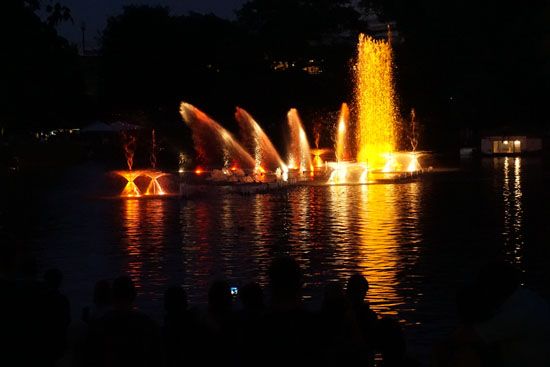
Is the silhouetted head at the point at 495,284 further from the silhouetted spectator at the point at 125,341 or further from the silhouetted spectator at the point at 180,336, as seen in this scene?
the silhouetted spectator at the point at 180,336

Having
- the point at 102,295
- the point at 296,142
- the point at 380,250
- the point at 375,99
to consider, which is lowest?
the point at 380,250

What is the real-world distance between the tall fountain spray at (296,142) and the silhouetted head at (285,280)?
53188 millimetres

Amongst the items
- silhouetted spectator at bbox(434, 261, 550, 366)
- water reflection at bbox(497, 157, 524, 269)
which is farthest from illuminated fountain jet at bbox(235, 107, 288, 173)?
silhouetted spectator at bbox(434, 261, 550, 366)

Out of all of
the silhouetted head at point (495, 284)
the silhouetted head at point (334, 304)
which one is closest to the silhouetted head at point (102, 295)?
the silhouetted head at point (334, 304)

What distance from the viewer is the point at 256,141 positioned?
7356 centimetres

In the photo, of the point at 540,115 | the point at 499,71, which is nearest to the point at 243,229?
the point at 499,71

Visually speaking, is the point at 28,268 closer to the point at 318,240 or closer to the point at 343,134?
the point at 318,240

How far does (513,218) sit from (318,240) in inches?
251

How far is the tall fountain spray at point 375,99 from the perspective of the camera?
72.1 m

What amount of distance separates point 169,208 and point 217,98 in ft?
159

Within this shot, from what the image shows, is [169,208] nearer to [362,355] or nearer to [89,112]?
[362,355]

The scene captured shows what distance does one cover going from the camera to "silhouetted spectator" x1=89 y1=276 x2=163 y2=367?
6.31m

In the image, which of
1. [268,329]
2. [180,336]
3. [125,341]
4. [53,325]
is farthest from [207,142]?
[268,329]

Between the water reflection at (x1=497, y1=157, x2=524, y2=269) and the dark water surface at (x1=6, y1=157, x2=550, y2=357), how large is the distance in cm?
3
